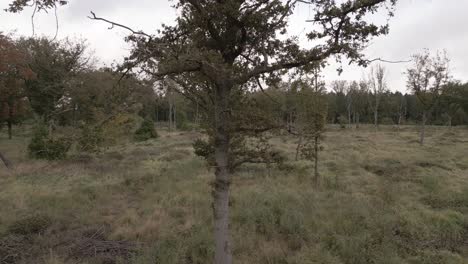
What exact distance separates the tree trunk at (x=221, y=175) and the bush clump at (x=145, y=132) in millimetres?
24672

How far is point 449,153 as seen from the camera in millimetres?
19781

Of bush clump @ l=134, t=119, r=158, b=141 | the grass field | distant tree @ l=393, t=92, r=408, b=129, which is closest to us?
the grass field

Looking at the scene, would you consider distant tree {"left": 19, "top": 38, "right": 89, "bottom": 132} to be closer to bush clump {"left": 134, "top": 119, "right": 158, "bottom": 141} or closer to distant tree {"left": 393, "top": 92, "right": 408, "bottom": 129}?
bush clump {"left": 134, "top": 119, "right": 158, "bottom": 141}

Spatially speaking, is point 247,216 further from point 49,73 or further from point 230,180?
point 49,73

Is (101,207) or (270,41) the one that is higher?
(270,41)

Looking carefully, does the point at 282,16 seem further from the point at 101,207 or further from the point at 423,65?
the point at 423,65

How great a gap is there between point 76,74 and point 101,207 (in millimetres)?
26157

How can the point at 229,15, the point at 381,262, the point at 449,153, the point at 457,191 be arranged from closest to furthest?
the point at 229,15
the point at 381,262
the point at 457,191
the point at 449,153

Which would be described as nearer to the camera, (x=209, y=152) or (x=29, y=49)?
(x=209, y=152)

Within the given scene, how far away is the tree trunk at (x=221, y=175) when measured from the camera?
16.2 ft

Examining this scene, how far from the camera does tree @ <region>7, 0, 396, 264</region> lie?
429cm

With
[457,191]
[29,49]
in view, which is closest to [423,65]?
[457,191]

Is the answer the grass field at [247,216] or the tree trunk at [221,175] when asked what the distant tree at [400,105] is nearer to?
the grass field at [247,216]

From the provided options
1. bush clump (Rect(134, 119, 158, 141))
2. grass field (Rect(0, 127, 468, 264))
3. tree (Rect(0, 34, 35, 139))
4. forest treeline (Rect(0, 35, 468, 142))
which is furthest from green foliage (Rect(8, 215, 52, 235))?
bush clump (Rect(134, 119, 158, 141))
